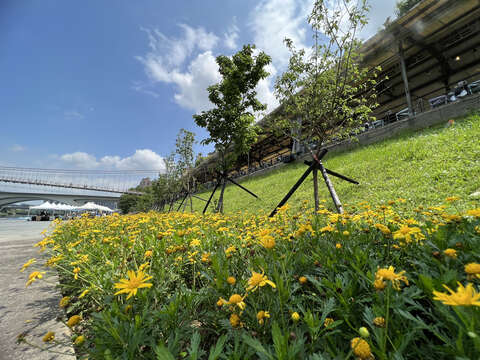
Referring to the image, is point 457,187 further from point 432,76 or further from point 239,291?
point 432,76

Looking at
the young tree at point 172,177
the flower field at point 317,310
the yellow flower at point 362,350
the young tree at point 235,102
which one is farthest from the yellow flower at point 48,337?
the young tree at point 172,177

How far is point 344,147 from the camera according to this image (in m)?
10.2

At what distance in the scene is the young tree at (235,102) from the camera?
712 cm

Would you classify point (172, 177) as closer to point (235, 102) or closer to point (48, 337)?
point (235, 102)

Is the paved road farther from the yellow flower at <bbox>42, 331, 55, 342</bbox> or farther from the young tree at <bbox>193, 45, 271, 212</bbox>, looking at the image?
the young tree at <bbox>193, 45, 271, 212</bbox>

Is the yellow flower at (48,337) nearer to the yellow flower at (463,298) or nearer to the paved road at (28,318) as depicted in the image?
the paved road at (28,318)

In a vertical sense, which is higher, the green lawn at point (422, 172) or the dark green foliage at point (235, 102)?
the dark green foliage at point (235, 102)

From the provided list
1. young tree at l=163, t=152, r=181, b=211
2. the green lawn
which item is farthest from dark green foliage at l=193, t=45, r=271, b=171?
young tree at l=163, t=152, r=181, b=211

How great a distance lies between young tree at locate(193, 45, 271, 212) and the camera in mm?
7121

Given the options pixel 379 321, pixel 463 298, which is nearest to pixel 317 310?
pixel 379 321

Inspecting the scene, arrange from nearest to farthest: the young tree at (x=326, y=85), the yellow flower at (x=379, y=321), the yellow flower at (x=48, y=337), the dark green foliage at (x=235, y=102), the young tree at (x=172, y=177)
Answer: the yellow flower at (x=379, y=321) < the yellow flower at (x=48, y=337) < the young tree at (x=326, y=85) < the dark green foliage at (x=235, y=102) < the young tree at (x=172, y=177)

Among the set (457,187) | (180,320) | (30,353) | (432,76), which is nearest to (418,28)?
(432,76)

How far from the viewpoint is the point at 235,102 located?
24.0ft

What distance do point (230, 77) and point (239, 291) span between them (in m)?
7.38
